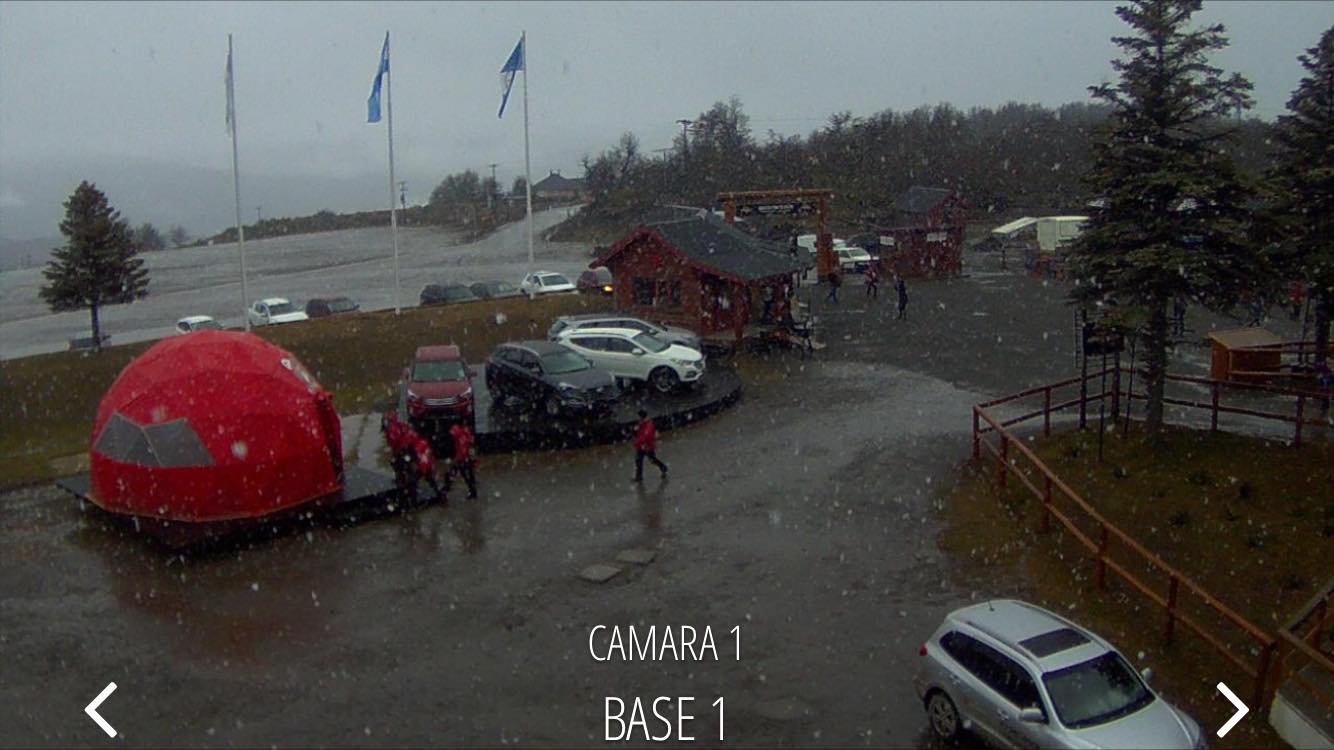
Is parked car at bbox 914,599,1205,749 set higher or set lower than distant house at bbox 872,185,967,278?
lower

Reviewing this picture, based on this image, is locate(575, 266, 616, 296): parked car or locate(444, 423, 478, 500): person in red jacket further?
locate(575, 266, 616, 296): parked car

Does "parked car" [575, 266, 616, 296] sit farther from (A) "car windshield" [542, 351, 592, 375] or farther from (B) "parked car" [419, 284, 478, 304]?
(A) "car windshield" [542, 351, 592, 375]

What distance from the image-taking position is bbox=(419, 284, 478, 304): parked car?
4100cm

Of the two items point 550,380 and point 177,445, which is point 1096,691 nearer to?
point 177,445

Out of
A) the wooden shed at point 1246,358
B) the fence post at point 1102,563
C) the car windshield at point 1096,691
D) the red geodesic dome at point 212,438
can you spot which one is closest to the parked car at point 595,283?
the red geodesic dome at point 212,438

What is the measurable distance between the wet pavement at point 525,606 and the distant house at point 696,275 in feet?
32.5

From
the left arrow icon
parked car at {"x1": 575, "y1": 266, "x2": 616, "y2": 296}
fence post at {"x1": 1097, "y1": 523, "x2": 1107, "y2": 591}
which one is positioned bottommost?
the left arrow icon

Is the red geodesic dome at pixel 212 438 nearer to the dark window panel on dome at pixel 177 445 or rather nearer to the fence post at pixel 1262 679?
the dark window panel on dome at pixel 177 445

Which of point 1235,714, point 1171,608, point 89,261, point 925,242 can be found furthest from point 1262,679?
point 925,242

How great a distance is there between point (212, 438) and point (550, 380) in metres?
7.46

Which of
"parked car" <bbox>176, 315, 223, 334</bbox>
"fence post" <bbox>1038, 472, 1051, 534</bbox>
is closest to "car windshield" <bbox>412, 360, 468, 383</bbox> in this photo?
"fence post" <bbox>1038, 472, 1051, 534</bbox>

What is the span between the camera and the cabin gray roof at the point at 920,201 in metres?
47.5

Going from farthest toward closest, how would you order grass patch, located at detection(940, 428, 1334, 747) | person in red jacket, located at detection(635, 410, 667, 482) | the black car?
the black car, person in red jacket, located at detection(635, 410, 667, 482), grass patch, located at detection(940, 428, 1334, 747)

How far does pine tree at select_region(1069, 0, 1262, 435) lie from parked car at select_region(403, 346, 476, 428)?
39.4 feet
